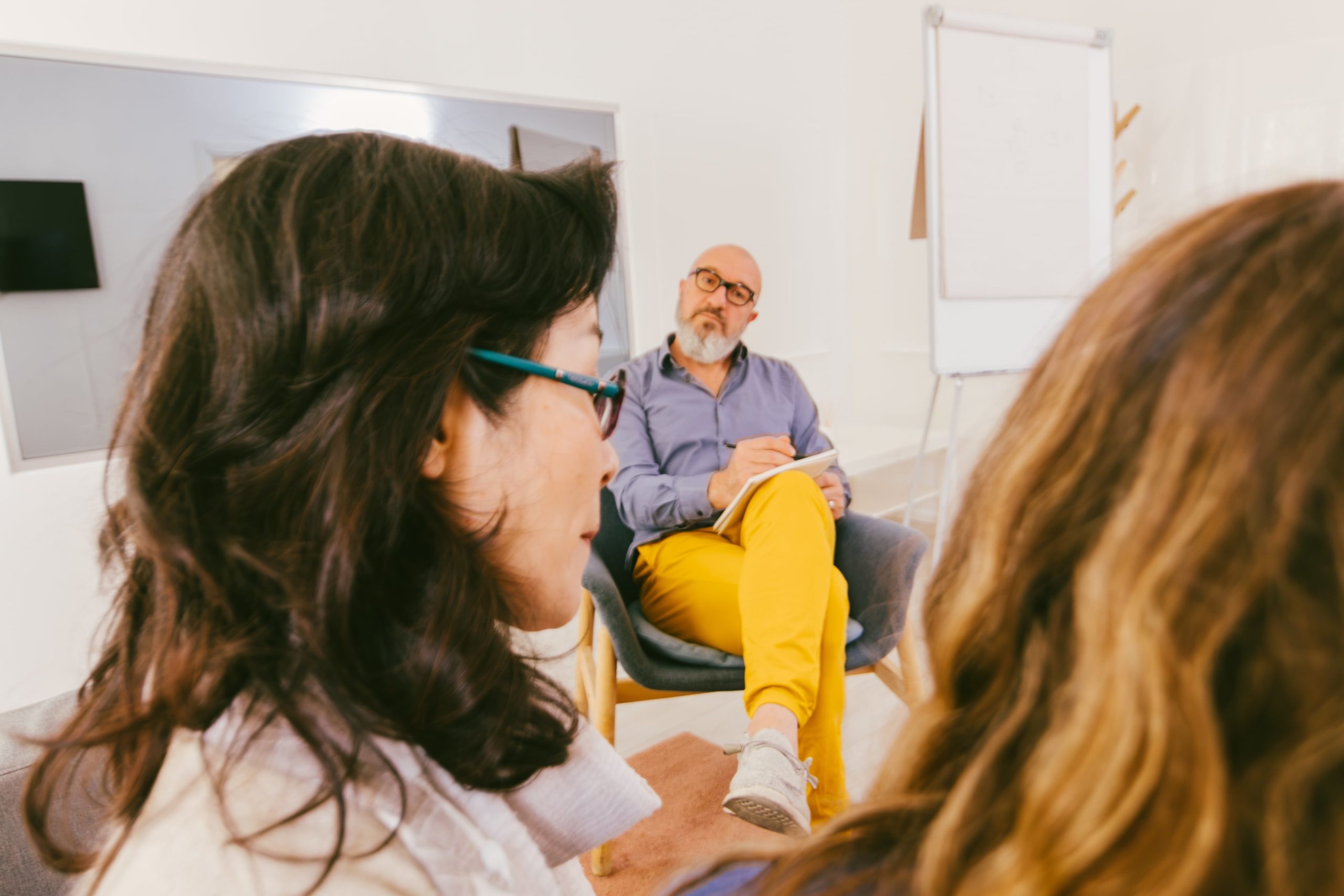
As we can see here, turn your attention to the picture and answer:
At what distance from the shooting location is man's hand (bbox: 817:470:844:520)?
2029 mm

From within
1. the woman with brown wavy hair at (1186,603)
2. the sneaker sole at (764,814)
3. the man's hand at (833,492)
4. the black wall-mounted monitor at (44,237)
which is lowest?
the sneaker sole at (764,814)

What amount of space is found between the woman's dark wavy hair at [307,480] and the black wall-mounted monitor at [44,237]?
66.5 inches

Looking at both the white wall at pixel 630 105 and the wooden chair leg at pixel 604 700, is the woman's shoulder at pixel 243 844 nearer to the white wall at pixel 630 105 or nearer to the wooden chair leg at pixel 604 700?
the wooden chair leg at pixel 604 700

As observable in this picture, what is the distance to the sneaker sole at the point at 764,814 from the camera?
54.5 inches

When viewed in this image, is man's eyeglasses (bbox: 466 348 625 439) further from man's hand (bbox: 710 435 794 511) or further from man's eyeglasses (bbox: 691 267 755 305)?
man's eyeglasses (bbox: 691 267 755 305)

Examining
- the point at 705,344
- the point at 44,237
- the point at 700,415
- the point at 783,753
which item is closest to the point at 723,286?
the point at 705,344

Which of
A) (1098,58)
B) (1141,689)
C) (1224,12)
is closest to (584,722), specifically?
(1141,689)

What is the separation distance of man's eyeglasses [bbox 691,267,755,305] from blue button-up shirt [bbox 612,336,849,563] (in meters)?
0.16

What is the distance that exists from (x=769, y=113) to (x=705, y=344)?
1919 mm

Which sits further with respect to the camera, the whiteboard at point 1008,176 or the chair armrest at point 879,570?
the whiteboard at point 1008,176

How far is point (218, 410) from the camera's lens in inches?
20.6

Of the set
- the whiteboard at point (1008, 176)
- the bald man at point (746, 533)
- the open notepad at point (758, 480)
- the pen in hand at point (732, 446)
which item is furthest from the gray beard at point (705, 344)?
the whiteboard at point (1008, 176)

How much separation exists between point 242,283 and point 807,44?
415 centimetres

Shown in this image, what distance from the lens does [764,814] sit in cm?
141
